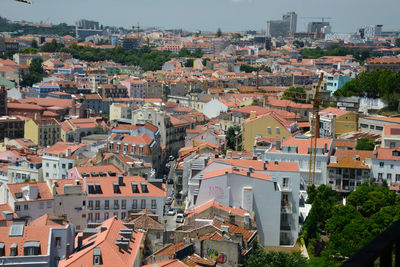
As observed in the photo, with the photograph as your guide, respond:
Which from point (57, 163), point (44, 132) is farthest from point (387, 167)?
point (44, 132)

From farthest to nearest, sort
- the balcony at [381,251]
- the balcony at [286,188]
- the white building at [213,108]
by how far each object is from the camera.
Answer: the white building at [213,108] < the balcony at [286,188] < the balcony at [381,251]

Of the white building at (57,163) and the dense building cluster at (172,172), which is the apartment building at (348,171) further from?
the white building at (57,163)

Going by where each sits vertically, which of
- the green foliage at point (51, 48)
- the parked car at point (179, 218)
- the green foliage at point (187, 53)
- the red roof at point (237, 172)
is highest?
the green foliage at point (51, 48)

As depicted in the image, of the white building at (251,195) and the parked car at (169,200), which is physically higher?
the white building at (251,195)

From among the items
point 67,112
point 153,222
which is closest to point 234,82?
point 67,112

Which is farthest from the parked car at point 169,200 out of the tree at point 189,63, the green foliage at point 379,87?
the tree at point 189,63

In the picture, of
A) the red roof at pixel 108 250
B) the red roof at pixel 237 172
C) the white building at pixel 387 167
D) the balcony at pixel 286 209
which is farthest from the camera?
the white building at pixel 387 167
